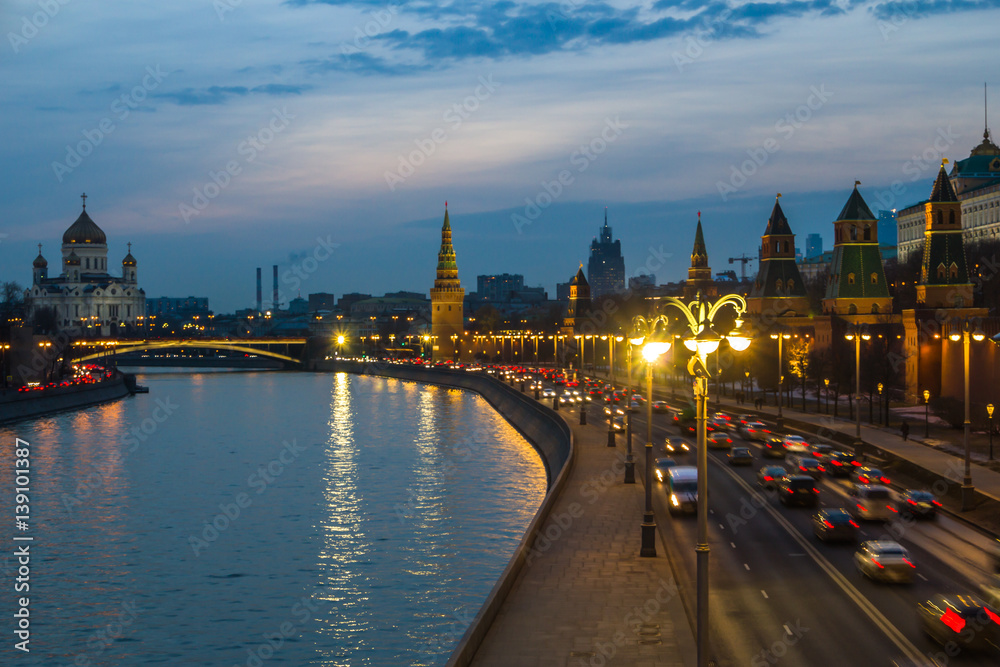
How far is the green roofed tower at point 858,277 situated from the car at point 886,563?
56084mm

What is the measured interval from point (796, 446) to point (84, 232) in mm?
160908

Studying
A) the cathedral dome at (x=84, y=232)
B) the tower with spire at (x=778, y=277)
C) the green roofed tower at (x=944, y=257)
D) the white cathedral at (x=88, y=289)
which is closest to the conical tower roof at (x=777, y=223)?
the tower with spire at (x=778, y=277)

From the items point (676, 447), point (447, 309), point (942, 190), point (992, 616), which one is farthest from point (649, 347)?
point (447, 309)

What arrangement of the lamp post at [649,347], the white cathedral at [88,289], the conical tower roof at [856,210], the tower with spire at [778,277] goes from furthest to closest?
the white cathedral at [88,289] < the tower with spire at [778,277] < the conical tower roof at [856,210] < the lamp post at [649,347]

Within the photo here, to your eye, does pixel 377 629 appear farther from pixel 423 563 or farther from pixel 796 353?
pixel 796 353

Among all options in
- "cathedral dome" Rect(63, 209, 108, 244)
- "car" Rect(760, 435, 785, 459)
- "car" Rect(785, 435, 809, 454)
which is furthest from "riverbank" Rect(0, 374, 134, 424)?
"cathedral dome" Rect(63, 209, 108, 244)

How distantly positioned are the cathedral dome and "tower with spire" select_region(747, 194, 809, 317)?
12489cm

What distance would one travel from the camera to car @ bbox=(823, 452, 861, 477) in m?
28.2

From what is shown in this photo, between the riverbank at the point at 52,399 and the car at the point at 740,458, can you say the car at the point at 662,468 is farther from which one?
the riverbank at the point at 52,399

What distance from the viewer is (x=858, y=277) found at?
7088cm

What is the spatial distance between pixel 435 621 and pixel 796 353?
160 feet

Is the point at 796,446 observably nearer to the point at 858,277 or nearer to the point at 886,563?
the point at 886,563

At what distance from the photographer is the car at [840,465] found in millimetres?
28188

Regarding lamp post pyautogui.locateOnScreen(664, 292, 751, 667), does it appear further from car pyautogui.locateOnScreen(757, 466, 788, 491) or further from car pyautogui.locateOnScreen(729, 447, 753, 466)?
car pyautogui.locateOnScreen(729, 447, 753, 466)
